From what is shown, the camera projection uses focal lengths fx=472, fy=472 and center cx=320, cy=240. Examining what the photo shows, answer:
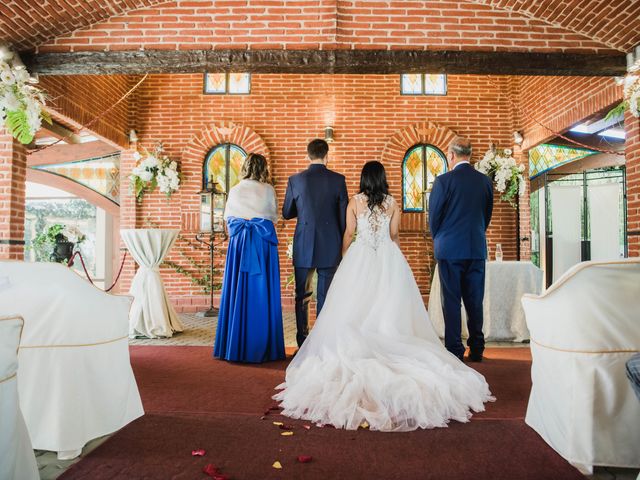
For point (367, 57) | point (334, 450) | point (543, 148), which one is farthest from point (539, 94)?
point (334, 450)

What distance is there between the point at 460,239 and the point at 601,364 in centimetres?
192

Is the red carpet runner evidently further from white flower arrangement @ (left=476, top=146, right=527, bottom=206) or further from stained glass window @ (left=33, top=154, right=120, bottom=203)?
stained glass window @ (left=33, top=154, right=120, bottom=203)

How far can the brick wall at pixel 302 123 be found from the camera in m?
7.74

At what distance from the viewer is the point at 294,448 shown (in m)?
2.16

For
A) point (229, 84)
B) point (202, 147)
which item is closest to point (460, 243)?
point (202, 147)

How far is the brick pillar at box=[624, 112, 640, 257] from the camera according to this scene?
4.88m

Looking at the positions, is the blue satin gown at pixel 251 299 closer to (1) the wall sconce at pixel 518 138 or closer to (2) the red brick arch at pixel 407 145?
(2) the red brick arch at pixel 407 145

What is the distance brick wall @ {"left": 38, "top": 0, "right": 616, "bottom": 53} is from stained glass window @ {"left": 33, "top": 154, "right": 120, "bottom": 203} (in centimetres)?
386

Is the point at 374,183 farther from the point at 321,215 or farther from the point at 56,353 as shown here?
the point at 56,353

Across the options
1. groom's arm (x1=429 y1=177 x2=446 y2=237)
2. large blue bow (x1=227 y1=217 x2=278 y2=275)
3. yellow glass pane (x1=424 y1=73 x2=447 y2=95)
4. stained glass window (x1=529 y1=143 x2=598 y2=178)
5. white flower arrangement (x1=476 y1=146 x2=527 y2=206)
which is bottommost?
large blue bow (x1=227 y1=217 x2=278 y2=275)

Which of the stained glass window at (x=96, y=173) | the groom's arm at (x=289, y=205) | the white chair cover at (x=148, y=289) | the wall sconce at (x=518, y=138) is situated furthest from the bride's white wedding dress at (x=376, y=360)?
the stained glass window at (x=96, y=173)

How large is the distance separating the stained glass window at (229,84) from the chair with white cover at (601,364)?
6.91 m

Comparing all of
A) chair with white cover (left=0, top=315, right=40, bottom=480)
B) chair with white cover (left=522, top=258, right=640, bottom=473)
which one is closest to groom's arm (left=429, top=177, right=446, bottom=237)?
chair with white cover (left=522, top=258, right=640, bottom=473)

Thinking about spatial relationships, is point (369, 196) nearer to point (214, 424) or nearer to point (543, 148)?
point (214, 424)
